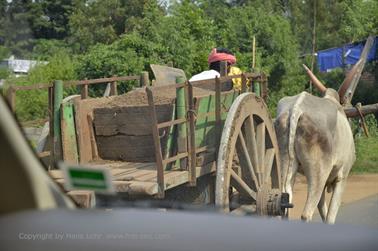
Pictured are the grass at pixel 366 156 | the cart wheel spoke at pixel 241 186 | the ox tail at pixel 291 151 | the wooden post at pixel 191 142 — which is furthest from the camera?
the grass at pixel 366 156

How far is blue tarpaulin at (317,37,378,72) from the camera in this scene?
64.5ft

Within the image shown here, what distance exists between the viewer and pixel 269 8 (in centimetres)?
2603

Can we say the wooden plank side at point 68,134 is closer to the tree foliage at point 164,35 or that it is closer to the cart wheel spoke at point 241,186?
the tree foliage at point 164,35

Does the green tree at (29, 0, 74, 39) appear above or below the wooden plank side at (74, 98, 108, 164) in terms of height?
above

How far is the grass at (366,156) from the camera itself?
1354 centimetres

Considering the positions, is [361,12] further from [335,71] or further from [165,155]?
[165,155]

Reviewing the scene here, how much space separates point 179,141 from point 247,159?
879mm

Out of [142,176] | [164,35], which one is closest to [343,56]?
[164,35]

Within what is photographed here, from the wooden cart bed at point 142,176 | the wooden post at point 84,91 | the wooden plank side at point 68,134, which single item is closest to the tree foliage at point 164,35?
the wooden plank side at point 68,134

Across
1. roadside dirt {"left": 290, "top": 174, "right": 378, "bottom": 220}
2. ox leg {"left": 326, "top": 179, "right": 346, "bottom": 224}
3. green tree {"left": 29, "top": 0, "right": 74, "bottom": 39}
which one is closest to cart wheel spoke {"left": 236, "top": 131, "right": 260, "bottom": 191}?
ox leg {"left": 326, "top": 179, "right": 346, "bottom": 224}

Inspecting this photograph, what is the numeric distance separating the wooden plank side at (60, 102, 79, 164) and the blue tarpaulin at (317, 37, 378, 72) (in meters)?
15.7

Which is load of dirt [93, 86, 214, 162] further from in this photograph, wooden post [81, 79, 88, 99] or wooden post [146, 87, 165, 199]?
wooden post [146, 87, 165, 199]

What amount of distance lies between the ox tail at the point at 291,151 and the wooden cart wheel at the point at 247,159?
1.02 ft

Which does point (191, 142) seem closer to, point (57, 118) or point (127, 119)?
point (127, 119)
